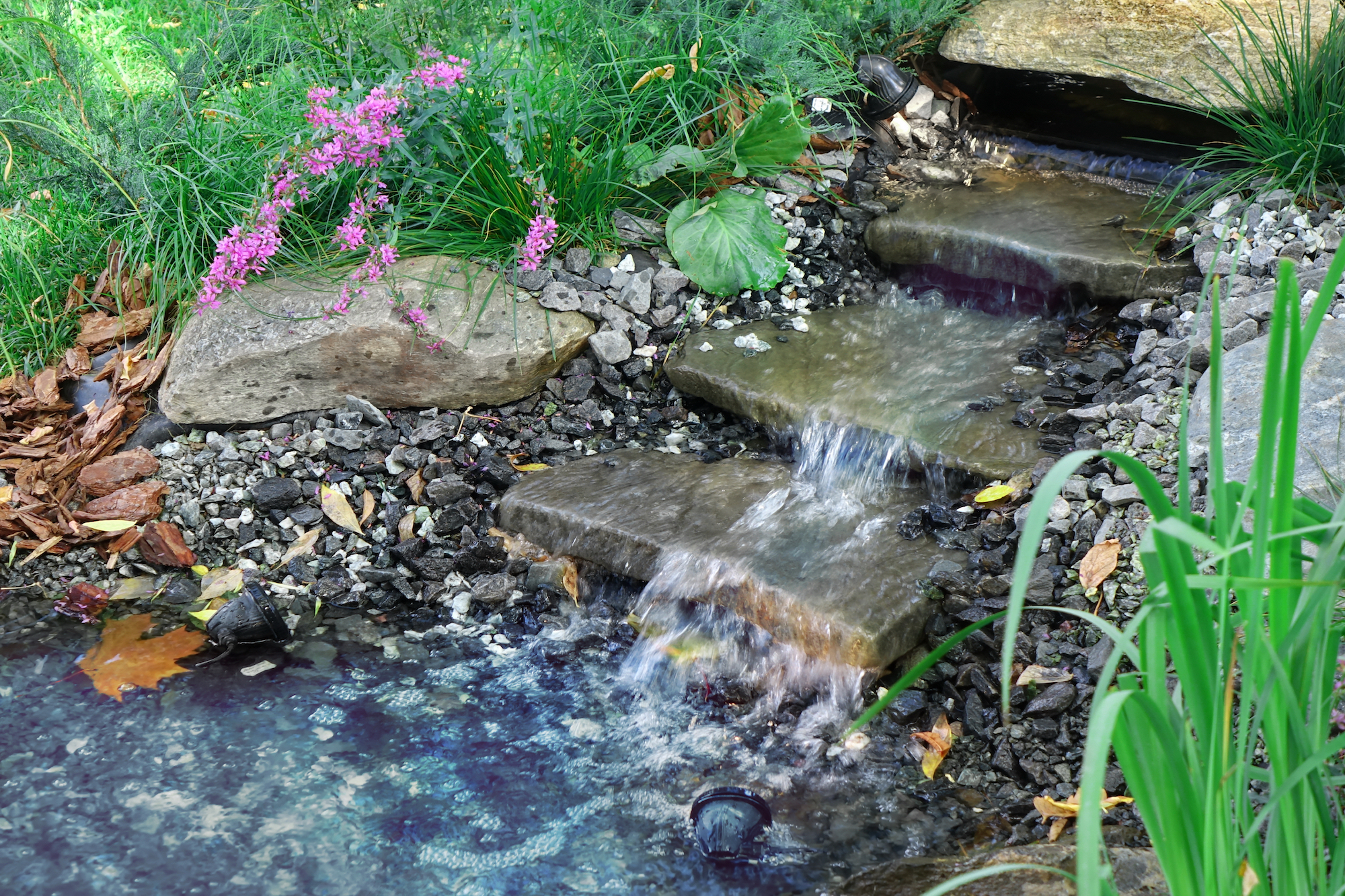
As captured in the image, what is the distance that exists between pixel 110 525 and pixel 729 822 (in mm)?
2145

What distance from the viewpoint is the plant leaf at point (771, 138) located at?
3.49m

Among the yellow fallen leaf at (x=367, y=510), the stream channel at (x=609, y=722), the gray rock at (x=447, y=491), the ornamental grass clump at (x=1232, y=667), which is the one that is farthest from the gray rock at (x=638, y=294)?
the ornamental grass clump at (x=1232, y=667)

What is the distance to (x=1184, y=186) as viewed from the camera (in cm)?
361

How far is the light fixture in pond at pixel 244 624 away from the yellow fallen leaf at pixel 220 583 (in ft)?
0.64

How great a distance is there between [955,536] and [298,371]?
6.97 feet

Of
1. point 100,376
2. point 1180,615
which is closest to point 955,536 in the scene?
point 1180,615

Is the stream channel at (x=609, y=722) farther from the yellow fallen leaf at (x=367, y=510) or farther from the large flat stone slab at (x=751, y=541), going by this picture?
the yellow fallen leaf at (x=367, y=510)

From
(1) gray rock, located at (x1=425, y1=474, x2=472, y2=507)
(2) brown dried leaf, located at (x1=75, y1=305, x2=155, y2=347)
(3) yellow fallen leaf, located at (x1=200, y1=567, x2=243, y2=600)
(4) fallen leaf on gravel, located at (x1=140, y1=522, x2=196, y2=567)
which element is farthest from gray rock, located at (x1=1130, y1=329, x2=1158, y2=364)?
(2) brown dried leaf, located at (x1=75, y1=305, x2=155, y2=347)

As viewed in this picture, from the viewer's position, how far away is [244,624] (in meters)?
2.70

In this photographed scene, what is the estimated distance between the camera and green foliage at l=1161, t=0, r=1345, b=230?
3.11 metres

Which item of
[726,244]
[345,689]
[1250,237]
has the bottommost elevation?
[345,689]

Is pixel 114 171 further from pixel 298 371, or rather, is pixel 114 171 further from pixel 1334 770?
pixel 1334 770

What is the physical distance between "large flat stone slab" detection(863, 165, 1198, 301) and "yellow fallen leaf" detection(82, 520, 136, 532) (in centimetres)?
280

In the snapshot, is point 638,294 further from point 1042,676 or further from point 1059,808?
point 1059,808
